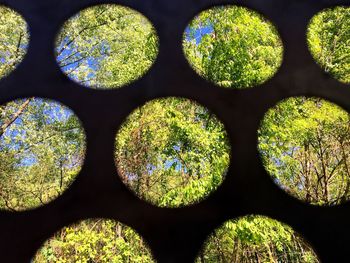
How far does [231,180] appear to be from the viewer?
4.29ft

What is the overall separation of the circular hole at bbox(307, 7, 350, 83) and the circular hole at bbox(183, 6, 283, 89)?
0.15 meters

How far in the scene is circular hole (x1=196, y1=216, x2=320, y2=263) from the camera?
1.21 metres

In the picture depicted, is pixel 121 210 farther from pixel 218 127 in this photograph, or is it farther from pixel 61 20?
pixel 61 20

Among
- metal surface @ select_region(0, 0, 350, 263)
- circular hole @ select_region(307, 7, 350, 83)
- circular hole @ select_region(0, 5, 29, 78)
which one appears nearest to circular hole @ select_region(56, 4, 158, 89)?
metal surface @ select_region(0, 0, 350, 263)

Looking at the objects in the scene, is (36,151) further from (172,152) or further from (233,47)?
(233,47)

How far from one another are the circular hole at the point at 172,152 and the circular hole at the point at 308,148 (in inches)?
6.6

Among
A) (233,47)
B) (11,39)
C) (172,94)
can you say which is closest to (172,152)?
(172,94)

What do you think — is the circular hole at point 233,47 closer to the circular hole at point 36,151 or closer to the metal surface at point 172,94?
the metal surface at point 172,94

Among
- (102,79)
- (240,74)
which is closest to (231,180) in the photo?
(240,74)

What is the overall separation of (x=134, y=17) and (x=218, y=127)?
585 millimetres

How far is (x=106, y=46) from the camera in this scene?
1.64 meters

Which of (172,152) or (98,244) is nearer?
(98,244)

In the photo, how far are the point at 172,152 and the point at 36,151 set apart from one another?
45 cm

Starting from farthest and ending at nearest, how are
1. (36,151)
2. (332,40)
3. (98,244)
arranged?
(332,40), (36,151), (98,244)
